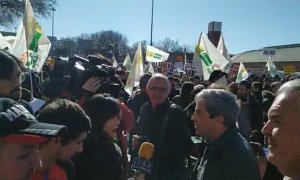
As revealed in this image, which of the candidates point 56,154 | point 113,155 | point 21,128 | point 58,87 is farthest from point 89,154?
point 58,87

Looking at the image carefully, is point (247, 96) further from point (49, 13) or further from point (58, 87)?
point (49, 13)

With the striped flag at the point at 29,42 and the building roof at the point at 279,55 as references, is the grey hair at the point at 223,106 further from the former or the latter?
the building roof at the point at 279,55

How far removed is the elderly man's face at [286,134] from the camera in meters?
1.67

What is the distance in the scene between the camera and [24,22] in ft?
21.7

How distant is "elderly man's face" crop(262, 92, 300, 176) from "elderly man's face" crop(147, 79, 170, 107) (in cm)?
300

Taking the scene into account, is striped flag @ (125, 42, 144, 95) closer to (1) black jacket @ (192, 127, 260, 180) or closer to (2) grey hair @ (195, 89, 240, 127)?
(2) grey hair @ (195, 89, 240, 127)

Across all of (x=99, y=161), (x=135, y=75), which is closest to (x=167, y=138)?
(x=99, y=161)

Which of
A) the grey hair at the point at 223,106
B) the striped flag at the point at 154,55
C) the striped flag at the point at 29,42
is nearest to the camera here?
the grey hair at the point at 223,106

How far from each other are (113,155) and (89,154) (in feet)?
0.59

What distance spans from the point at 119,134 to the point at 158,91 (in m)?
1.03

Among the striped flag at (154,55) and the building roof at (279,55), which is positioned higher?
the building roof at (279,55)

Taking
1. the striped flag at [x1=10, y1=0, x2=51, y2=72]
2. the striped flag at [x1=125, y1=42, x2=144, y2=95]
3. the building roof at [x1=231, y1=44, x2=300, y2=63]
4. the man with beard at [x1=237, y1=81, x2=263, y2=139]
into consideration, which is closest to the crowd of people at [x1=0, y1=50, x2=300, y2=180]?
the striped flag at [x1=10, y1=0, x2=51, y2=72]

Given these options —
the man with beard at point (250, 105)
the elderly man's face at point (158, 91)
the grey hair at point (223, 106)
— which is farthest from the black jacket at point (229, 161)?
the man with beard at point (250, 105)

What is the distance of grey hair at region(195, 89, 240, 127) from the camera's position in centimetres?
321
